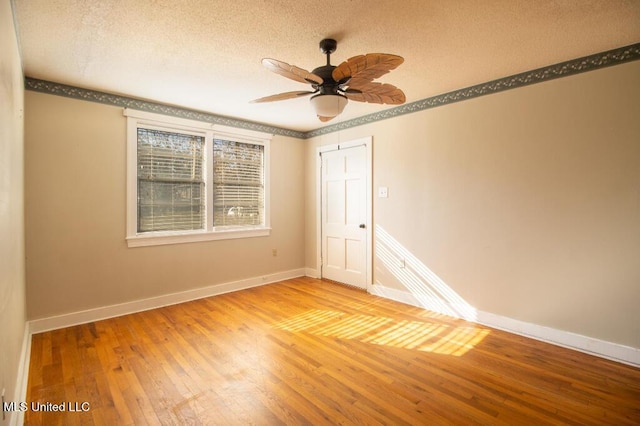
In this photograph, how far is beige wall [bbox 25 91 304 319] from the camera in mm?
3008

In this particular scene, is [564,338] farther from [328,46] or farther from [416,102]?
[328,46]

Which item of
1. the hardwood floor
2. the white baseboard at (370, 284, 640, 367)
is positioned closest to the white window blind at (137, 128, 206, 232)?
the hardwood floor

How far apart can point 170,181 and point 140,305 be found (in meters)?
1.54

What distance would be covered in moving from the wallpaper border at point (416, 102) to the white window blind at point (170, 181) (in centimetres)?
30

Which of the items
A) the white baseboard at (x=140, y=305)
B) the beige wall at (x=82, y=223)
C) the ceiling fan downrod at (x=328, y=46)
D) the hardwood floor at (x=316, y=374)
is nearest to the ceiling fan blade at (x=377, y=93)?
the ceiling fan downrod at (x=328, y=46)

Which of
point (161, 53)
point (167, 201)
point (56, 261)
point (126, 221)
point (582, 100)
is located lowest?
point (56, 261)

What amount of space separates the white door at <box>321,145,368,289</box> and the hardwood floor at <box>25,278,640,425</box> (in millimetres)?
1281

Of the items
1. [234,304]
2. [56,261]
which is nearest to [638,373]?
[234,304]

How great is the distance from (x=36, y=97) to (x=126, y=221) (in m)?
1.45

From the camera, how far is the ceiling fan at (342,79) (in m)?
1.76

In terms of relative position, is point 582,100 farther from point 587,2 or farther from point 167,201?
point 167,201

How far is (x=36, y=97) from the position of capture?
2994 mm

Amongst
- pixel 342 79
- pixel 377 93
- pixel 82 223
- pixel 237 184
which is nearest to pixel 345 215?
pixel 237 184

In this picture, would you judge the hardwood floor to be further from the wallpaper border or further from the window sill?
the wallpaper border
